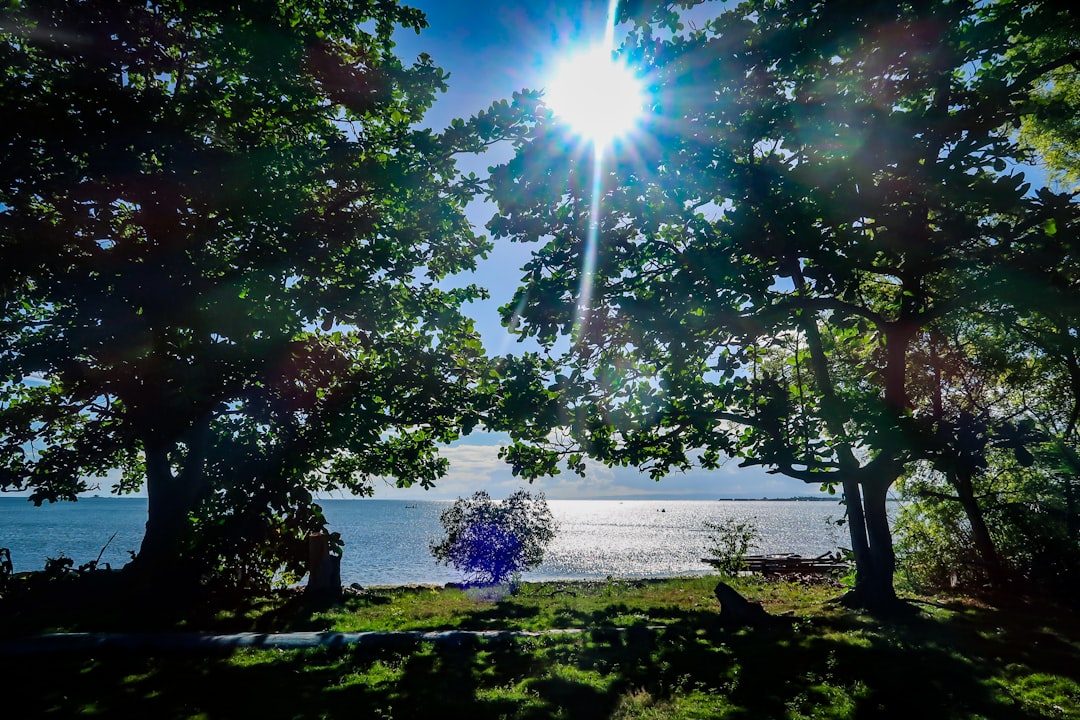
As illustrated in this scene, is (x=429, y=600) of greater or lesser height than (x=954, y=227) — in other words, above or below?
below

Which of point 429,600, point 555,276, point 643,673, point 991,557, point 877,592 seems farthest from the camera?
point 429,600

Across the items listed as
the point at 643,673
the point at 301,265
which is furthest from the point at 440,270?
the point at 643,673

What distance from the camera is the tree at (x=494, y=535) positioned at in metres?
27.0

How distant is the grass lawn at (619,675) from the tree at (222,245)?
4.61 meters

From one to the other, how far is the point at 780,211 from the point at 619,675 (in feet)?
27.6

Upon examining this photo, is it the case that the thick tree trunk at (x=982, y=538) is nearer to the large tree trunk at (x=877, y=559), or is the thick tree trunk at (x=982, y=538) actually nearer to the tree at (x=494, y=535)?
the large tree trunk at (x=877, y=559)

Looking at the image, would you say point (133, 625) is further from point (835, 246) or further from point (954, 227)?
point (954, 227)

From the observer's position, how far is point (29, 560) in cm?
6412

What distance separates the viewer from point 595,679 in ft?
29.9

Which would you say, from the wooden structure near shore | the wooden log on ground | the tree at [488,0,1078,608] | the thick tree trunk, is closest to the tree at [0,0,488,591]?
the tree at [488,0,1078,608]

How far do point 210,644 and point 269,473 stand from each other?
384 centimetres

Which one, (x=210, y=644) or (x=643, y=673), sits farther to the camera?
(x=210, y=644)

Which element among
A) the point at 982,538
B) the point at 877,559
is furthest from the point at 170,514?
the point at 982,538

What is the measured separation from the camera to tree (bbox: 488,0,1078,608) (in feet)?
33.8
